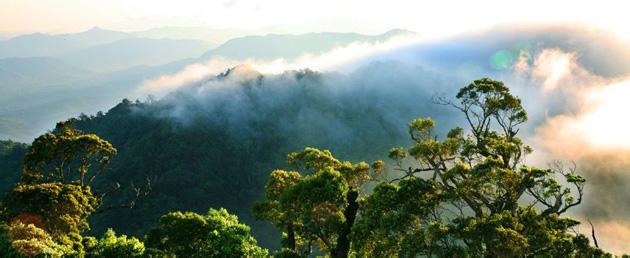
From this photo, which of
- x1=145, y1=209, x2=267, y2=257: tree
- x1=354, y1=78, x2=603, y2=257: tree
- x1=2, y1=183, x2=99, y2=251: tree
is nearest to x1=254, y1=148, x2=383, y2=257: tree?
x1=354, y1=78, x2=603, y2=257: tree

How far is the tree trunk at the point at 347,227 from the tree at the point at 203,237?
4.66 m

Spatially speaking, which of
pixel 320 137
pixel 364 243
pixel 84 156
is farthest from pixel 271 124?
pixel 364 243

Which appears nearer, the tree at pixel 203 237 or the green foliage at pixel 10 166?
the tree at pixel 203 237

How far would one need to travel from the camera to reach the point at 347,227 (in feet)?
90.4

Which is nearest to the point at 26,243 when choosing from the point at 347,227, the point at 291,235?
the point at 291,235

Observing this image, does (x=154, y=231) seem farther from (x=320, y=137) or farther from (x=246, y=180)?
(x=320, y=137)

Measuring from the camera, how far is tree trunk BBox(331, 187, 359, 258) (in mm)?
27438

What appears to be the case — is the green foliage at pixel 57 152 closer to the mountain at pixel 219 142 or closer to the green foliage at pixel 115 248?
the green foliage at pixel 115 248

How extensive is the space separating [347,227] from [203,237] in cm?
866

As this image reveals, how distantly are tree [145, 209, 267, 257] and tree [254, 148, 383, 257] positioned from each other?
2584 millimetres

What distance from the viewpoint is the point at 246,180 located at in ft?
511

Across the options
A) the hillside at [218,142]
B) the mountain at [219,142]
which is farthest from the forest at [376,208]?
the hillside at [218,142]

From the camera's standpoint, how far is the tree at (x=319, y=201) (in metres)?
25.5

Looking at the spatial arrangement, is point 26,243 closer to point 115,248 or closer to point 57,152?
point 115,248
